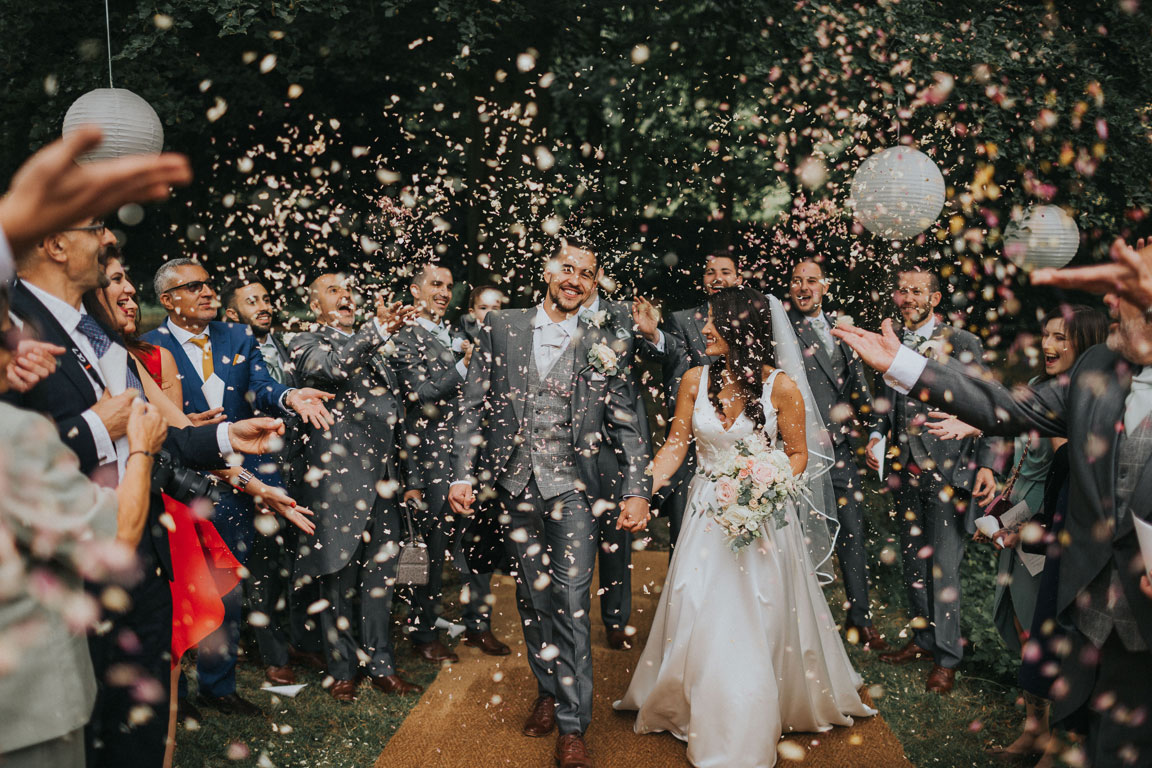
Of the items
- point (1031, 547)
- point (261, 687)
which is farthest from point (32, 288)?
point (1031, 547)

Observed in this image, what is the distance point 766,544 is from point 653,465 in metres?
0.73

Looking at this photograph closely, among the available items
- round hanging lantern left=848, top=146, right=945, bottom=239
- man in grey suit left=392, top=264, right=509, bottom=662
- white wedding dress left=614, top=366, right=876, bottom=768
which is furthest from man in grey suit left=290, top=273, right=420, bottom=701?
round hanging lantern left=848, top=146, right=945, bottom=239

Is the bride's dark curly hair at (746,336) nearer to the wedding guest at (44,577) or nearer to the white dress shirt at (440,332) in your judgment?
the white dress shirt at (440,332)

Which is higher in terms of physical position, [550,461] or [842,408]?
[550,461]

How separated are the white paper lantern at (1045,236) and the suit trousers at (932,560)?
275 cm

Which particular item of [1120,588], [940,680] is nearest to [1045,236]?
[940,680]

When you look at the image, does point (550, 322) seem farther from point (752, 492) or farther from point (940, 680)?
point (940, 680)

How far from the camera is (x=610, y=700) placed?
481 cm

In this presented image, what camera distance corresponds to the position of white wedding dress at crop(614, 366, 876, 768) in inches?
151

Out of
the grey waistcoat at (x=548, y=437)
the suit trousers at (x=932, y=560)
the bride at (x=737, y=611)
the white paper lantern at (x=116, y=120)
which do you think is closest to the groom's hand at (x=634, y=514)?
the bride at (x=737, y=611)

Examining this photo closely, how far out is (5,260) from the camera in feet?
5.22

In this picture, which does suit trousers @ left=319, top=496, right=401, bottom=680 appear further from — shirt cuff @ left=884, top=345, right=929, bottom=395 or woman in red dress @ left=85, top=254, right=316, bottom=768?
shirt cuff @ left=884, top=345, right=929, bottom=395

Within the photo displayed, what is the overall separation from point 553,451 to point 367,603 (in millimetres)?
1621

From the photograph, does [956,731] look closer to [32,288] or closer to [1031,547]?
[1031,547]
